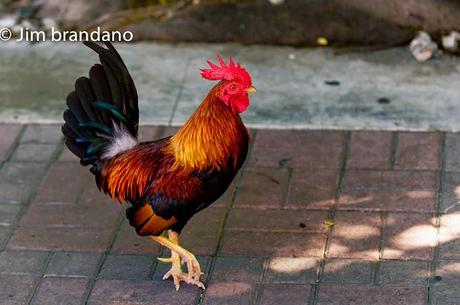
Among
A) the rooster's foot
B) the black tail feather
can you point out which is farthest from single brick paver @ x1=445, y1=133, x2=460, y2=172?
the black tail feather

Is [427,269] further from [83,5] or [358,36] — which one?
[83,5]

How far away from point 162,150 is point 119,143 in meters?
0.32

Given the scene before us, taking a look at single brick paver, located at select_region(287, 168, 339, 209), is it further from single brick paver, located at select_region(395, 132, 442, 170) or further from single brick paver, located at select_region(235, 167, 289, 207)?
single brick paver, located at select_region(395, 132, 442, 170)

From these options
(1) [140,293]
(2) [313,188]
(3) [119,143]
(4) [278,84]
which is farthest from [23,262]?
(4) [278,84]

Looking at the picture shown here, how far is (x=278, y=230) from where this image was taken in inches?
229

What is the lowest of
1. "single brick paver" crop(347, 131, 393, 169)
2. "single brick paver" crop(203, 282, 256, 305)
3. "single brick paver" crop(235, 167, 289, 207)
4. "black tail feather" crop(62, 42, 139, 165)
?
"single brick paver" crop(347, 131, 393, 169)

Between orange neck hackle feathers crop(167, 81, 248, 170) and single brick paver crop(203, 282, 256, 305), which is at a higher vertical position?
orange neck hackle feathers crop(167, 81, 248, 170)

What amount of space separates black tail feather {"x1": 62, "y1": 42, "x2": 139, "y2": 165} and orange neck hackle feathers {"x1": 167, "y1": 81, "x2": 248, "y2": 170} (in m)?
0.52

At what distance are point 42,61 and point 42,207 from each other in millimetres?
2204

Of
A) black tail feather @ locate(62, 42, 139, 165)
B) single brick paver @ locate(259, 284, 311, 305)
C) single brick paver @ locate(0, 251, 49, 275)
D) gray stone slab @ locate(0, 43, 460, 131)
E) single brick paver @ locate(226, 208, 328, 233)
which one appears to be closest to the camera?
single brick paver @ locate(259, 284, 311, 305)

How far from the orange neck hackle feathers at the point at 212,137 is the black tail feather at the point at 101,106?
52 cm

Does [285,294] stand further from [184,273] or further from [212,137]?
[212,137]

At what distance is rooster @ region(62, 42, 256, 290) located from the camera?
5.09m

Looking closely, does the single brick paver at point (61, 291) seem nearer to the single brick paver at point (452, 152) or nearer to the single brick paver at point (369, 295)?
the single brick paver at point (369, 295)
